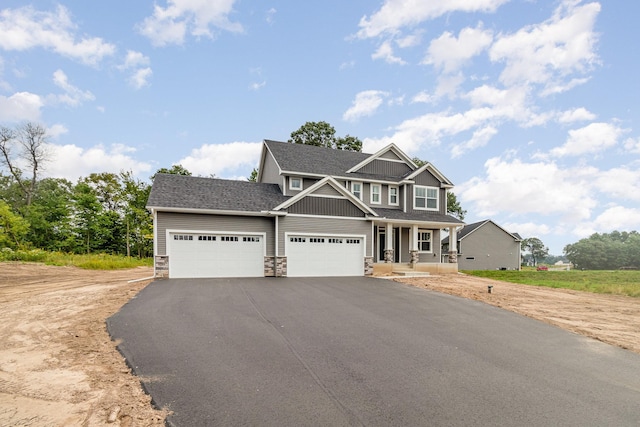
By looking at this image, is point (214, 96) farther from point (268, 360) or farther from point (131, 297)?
point (268, 360)

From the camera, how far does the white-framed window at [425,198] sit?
22234 mm

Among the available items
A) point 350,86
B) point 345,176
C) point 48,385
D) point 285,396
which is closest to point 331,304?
point 285,396

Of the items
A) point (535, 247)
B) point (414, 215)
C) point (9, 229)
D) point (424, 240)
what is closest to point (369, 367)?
point (414, 215)

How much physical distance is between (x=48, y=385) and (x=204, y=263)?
38.2 ft

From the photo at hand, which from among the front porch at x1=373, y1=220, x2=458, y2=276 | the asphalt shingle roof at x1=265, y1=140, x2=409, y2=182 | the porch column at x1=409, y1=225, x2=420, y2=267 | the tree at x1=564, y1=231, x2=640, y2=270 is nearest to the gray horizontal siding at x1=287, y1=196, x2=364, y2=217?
the asphalt shingle roof at x1=265, y1=140, x2=409, y2=182

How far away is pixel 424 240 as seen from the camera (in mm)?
22625

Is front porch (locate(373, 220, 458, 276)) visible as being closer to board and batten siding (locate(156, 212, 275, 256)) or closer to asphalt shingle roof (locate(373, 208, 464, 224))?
asphalt shingle roof (locate(373, 208, 464, 224))

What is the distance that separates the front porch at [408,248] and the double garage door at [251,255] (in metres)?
2.87

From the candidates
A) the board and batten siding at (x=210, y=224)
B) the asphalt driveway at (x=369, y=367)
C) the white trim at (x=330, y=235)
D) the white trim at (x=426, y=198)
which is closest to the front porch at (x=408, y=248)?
the white trim at (x=426, y=198)

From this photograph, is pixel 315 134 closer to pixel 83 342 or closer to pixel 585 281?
pixel 585 281

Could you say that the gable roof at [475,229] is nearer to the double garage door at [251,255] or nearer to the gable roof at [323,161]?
the gable roof at [323,161]

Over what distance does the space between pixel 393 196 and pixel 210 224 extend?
12.4 meters

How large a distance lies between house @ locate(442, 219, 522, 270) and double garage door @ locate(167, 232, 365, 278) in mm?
15170

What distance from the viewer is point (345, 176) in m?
20.7
